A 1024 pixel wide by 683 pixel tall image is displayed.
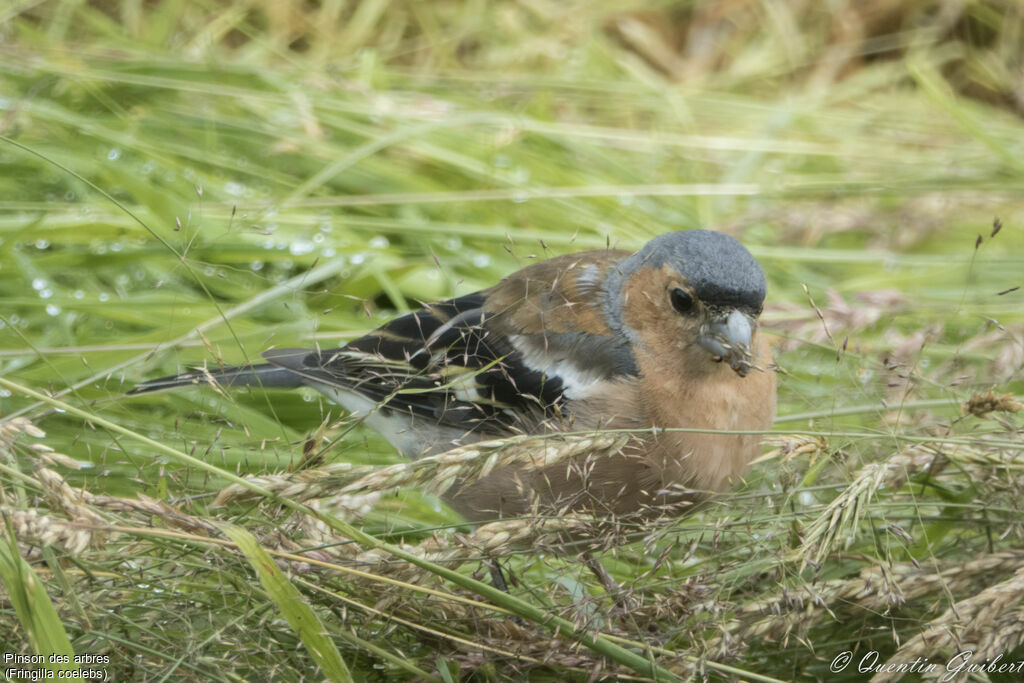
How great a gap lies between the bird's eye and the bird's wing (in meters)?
0.18

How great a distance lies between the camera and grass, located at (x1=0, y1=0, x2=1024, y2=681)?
1783 millimetres

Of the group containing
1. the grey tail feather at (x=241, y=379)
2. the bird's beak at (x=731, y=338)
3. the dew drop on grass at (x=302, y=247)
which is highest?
the bird's beak at (x=731, y=338)

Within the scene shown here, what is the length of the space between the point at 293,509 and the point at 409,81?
11.5ft

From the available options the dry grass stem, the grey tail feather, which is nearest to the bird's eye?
the dry grass stem

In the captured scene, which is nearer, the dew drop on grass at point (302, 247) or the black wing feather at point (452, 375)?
the black wing feather at point (452, 375)

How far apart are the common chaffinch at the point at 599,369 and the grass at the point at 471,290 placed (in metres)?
0.16

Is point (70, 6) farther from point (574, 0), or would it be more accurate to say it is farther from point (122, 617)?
point (122, 617)

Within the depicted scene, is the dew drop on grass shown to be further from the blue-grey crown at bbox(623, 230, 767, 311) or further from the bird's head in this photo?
the blue-grey crown at bbox(623, 230, 767, 311)

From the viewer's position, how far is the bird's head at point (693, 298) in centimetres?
228

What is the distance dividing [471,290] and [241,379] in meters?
1.06

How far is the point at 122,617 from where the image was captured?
5.97ft

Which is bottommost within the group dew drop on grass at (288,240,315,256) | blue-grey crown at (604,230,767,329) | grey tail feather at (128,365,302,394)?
grey tail feather at (128,365,302,394)

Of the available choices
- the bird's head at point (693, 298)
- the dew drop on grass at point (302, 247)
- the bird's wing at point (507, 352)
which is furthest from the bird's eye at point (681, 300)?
the dew drop on grass at point (302, 247)

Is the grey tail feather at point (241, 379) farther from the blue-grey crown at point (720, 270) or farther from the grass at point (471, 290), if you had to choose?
the blue-grey crown at point (720, 270)
